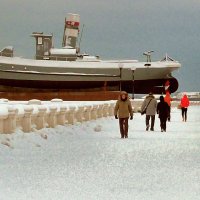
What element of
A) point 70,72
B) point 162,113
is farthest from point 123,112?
point 70,72

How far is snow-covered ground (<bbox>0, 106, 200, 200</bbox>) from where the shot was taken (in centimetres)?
818

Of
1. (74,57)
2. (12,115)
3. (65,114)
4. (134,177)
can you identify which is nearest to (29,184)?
(134,177)

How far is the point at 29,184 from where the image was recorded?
9086 mm

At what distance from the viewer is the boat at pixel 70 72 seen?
8744cm

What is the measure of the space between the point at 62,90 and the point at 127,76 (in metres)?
9.87

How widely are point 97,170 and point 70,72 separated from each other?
79.9 m

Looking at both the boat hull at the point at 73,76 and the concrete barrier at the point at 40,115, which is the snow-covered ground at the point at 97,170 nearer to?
the concrete barrier at the point at 40,115

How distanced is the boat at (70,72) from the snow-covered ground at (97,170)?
6922 cm

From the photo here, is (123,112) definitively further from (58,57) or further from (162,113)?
(58,57)

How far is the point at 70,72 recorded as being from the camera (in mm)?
90562

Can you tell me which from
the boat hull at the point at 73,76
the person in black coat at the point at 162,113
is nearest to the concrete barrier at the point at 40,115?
the person in black coat at the point at 162,113

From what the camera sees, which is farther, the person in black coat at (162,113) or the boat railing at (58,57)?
the boat railing at (58,57)

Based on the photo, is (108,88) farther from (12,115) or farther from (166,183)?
(166,183)

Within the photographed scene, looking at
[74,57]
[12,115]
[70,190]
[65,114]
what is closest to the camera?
[70,190]
